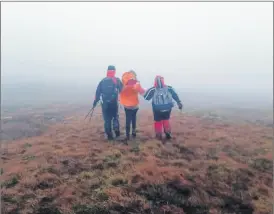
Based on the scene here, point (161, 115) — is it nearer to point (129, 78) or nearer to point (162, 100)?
point (162, 100)

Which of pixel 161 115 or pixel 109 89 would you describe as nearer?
pixel 161 115

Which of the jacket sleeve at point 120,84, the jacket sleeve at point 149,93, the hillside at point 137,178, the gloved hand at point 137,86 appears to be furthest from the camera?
the jacket sleeve at point 120,84

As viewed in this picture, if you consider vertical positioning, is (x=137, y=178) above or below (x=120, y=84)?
below

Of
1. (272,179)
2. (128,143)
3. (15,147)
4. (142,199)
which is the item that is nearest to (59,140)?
(15,147)

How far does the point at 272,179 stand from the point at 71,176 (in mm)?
6113

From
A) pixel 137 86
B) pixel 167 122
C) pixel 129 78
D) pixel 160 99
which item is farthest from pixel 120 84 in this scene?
pixel 167 122

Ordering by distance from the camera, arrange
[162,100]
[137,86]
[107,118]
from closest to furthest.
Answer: [162,100] → [137,86] → [107,118]

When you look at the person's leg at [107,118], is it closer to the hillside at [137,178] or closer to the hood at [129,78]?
the hillside at [137,178]

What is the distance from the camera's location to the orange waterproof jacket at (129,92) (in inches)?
506

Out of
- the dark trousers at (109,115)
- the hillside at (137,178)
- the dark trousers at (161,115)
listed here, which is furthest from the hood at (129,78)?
the hillside at (137,178)

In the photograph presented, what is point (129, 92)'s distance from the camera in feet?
42.2

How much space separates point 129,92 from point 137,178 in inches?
196

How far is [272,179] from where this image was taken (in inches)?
376

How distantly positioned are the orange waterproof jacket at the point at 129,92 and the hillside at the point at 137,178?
5.41ft
